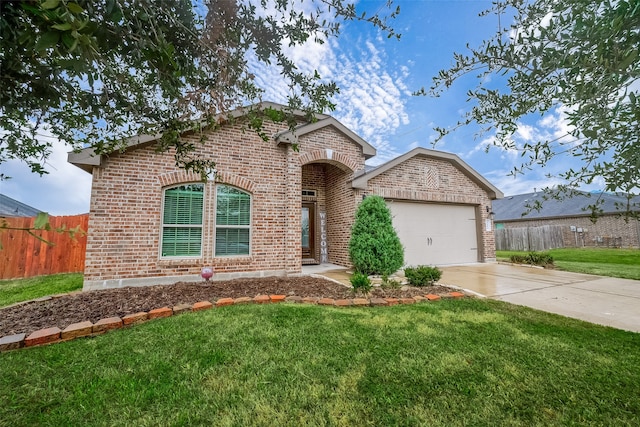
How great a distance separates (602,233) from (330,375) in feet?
91.1

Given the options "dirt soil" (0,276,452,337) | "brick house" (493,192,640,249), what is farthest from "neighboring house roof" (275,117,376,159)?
"brick house" (493,192,640,249)

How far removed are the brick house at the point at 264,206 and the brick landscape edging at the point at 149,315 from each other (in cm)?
258

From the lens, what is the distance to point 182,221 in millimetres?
6863

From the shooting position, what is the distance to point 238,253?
290 inches

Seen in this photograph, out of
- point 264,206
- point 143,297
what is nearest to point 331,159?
point 264,206

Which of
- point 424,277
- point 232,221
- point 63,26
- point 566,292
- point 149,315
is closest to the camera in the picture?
point 63,26

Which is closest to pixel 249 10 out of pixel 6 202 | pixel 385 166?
pixel 385 166

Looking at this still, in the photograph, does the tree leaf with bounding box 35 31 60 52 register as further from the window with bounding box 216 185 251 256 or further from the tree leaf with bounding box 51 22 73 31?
the window with bounding box 216 185 251 256

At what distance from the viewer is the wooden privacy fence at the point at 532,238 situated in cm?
1933

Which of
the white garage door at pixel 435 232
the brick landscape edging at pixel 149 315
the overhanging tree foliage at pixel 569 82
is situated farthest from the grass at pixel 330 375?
the white garage door at pixel 435 232

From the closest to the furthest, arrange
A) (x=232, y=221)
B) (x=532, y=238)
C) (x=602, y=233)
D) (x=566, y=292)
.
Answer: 1. (x=566, y=292)
2. (x=232, y=221)
3. (x=532, y=238)
4. (x=602, y=233)

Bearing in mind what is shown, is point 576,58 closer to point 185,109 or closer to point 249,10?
A: point 249,10

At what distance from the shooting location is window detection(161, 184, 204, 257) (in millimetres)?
6754

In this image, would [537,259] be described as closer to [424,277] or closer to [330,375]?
[424,277]
